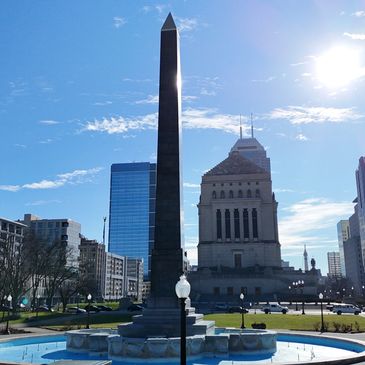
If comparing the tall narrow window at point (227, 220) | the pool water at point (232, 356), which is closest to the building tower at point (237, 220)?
the tall narrow window at point (227, 220)

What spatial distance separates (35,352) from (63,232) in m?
134

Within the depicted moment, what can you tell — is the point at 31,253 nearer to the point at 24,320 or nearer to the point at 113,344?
the point at 24,320

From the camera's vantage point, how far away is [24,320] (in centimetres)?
4512

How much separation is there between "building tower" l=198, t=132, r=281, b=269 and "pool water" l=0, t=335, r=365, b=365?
7305cm

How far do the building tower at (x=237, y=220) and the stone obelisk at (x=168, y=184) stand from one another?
253 feet

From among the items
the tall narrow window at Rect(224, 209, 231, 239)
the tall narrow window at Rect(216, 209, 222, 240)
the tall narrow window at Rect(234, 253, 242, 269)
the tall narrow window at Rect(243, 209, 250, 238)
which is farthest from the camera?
the tall narrow window at Rect(216, 209, 222, 240)

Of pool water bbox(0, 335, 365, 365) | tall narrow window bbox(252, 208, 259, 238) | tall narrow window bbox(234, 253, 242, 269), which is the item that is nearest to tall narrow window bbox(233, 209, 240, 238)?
tall narrow window bbox(252, 208, 259, 238)

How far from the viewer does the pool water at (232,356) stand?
18.9 metres

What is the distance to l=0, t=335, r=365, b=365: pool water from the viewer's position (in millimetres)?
18906

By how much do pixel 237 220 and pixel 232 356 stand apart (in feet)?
275

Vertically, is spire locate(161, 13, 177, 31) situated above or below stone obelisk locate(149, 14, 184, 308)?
above

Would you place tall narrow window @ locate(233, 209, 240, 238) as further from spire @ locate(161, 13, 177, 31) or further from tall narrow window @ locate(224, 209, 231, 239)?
spire @ locate(161, 13, 177, 31)

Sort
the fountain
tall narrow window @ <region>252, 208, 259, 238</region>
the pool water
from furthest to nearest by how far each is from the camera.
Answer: tall narrow window @ <region>252, 208, 259, 238</region> → the fountain → the pool water

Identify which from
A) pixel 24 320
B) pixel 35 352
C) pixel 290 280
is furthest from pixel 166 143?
pixel 290 280
